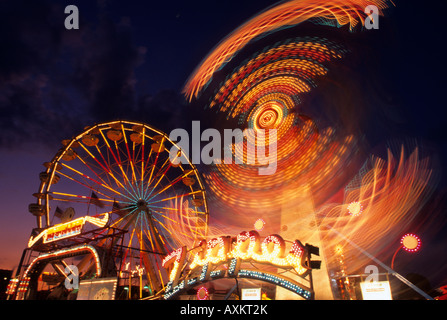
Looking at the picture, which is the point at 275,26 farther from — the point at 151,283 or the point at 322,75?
the point at 151,283

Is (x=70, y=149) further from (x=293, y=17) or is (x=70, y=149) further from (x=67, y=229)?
(x=293, y=17)

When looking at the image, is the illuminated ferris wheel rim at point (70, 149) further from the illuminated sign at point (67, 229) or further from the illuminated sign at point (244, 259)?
the illuminated sign at point (244, 259)

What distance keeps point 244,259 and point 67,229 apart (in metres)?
13.8

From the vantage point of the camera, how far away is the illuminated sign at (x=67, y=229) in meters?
18.1

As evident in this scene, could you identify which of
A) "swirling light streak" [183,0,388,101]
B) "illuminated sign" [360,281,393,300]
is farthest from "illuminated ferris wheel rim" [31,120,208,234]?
"illuminated sign" [360,281,393,300]

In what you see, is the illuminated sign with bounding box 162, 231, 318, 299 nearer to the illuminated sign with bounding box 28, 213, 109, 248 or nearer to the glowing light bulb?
the illuminated sign with bounding box 28, 213, 109, 248

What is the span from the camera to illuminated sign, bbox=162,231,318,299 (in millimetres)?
10273

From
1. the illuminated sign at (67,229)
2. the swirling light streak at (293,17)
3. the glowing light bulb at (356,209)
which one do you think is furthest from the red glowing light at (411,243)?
the illuminated sign at (67,229)

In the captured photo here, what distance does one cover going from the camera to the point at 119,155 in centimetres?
2145

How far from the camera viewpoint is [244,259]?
1182 centimetres

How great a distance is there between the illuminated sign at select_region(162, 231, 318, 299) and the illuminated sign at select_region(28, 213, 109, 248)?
279 inches

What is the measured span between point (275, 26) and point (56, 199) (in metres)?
21.2
